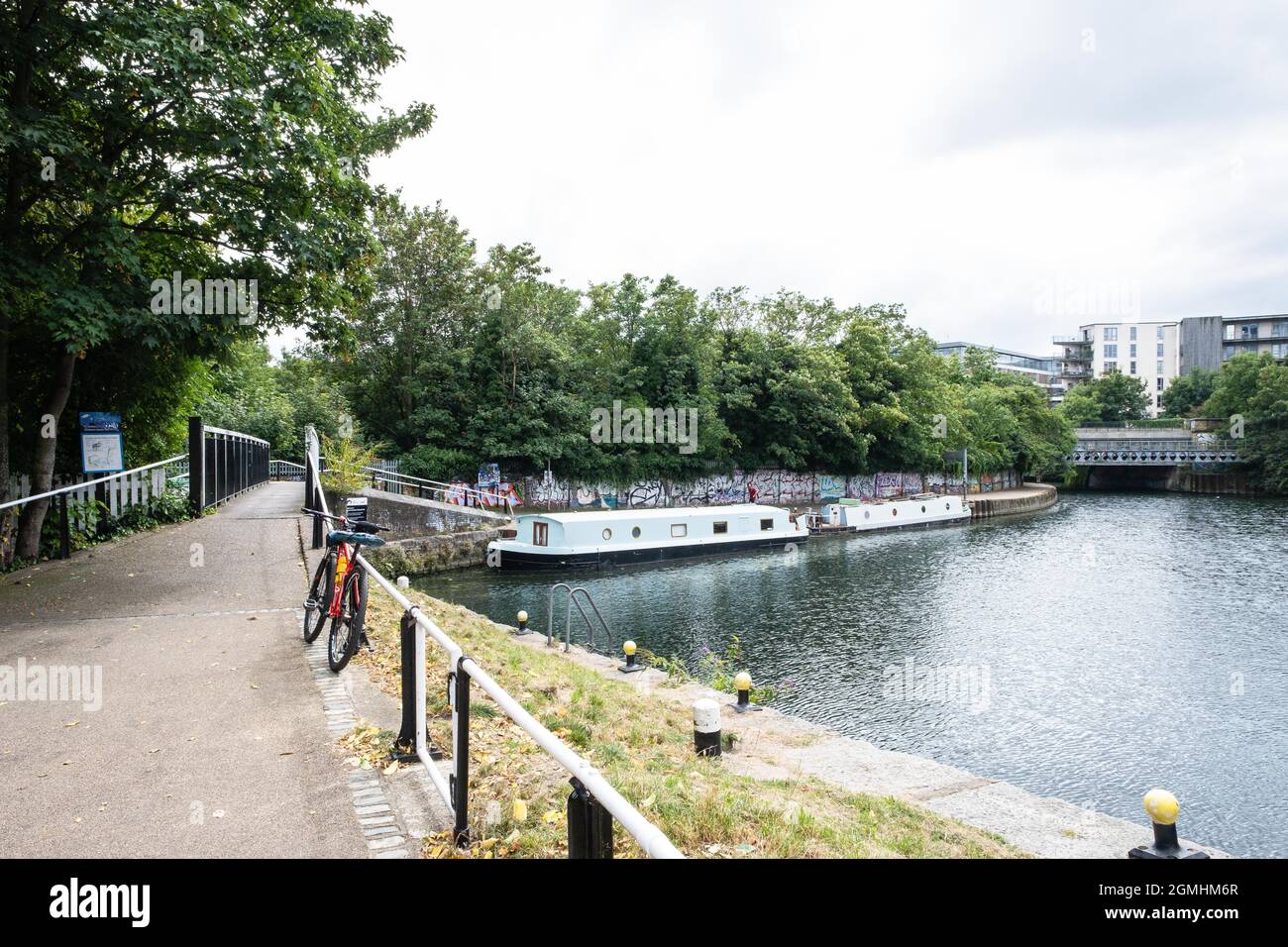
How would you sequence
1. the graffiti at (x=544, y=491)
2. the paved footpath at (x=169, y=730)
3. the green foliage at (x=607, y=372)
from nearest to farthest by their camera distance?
the paved footpath at (x=169, y=730) < the green foliage at (x=607, y=372) < the graffiti at (x=544, y=491)

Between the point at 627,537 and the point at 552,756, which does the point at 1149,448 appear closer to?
the point at 627,537

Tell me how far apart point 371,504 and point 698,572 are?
10.9m

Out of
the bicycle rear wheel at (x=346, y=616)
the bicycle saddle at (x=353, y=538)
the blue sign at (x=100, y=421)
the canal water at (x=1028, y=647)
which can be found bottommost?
the canal water at (x=1028, y=647)

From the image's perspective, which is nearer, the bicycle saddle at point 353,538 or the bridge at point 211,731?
the bridge at point 211,731

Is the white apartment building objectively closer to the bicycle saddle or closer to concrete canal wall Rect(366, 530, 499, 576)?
concrete canal wall Rect(366, 530, 499, 576)

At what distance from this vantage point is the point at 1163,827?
5.25m

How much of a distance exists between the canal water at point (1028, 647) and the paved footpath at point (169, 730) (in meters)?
8.31

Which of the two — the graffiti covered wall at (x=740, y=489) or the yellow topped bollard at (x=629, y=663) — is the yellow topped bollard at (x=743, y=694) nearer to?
the yellow topped bollard at (x=629, y=663)

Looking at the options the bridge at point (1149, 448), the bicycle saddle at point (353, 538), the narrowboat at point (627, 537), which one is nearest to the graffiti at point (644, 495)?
the narrowboat at point (627, 537)

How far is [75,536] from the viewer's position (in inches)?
499

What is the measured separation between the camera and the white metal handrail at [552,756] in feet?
6.98

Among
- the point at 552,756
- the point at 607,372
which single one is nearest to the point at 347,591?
the point at 552,756

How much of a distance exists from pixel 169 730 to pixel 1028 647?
16.8m
